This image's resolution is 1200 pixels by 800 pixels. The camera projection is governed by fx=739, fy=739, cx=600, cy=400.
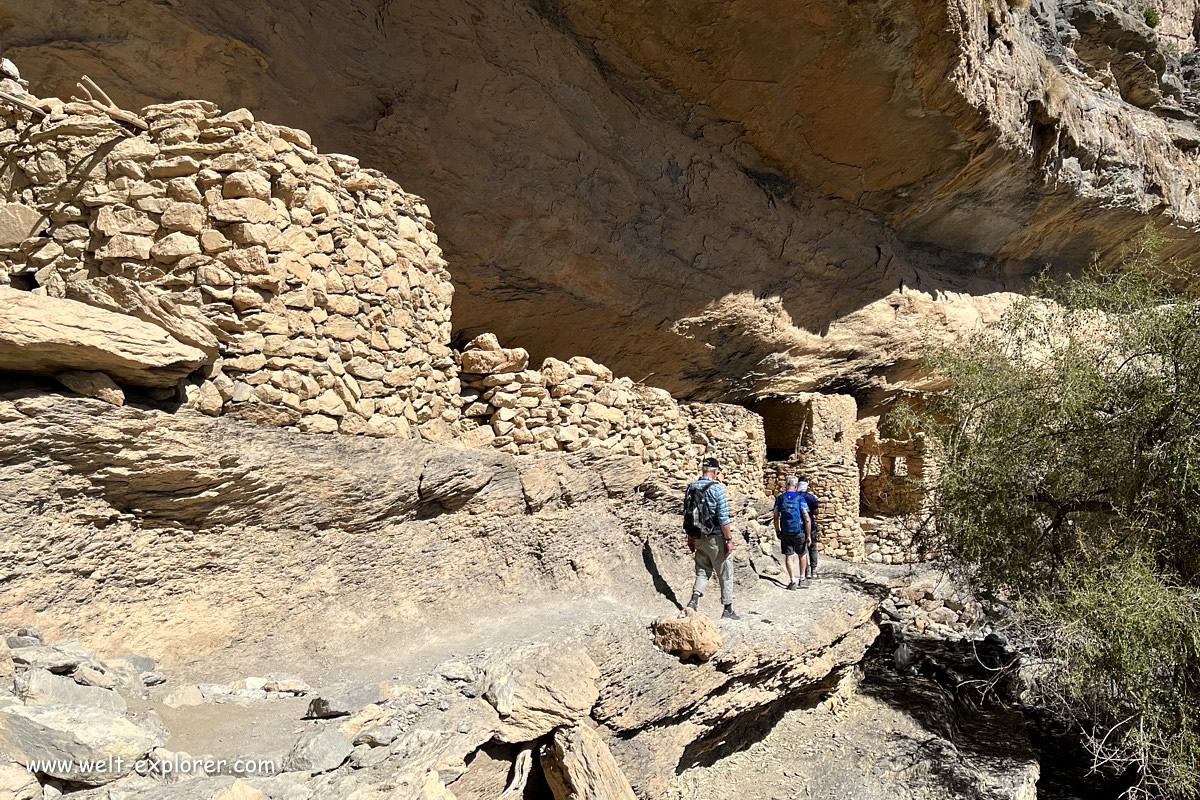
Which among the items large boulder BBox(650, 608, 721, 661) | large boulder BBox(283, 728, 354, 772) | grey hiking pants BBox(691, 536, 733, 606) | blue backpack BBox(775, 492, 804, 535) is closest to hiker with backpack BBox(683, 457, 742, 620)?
grey hiking pants BBox(691, 536, 733, 606)

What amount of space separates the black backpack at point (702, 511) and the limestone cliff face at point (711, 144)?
3.35 metres

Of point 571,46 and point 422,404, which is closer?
point 422,404

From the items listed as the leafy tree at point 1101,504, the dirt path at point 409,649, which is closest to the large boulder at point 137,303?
the dirt path at point 409,649

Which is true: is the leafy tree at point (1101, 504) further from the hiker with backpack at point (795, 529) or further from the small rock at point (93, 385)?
the small rock at point (93, 385)

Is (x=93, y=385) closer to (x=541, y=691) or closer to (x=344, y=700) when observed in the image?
(x=344, y=700)

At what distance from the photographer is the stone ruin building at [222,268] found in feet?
10.6

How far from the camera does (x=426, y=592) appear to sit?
4.22 metres

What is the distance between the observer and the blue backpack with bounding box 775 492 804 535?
7207mm

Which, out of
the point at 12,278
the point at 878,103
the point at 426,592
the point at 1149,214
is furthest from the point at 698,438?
the point at 1149,214

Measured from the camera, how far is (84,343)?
2.84m

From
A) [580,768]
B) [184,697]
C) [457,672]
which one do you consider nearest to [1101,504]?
[580,768]

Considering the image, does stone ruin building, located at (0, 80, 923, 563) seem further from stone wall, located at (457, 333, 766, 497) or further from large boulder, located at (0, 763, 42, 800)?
large boulder, located at (0, 763, 42, 800)

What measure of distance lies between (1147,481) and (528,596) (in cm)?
481

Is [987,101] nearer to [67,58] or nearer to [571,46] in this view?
[571,46]
